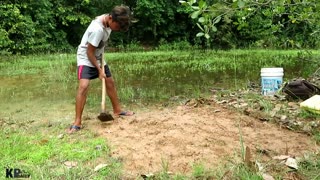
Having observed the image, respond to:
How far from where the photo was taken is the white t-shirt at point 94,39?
460cm

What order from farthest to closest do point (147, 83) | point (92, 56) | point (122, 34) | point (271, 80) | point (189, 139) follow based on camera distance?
point (122, 34), point (147, 83), point (271, 80), point (92, 56), point (189, 139)

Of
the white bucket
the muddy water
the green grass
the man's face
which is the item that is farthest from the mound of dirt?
the muddy water

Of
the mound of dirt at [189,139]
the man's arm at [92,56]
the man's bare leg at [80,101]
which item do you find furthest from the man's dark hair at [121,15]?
the mound of dirt at [189,139]

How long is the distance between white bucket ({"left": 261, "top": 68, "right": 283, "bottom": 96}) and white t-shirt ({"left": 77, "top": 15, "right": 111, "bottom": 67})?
2.72 m

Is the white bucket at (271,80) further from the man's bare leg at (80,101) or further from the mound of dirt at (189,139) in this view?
the man's bare leg at (80,101)

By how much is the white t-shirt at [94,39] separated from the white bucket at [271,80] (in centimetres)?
272

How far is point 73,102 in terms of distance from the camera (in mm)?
6348

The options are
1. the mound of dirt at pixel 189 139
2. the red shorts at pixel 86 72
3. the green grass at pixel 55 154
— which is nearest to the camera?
the green grass at pixel 55 154

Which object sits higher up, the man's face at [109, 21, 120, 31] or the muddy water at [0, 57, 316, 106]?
A: the man's face at [109, 21, 120, 31]

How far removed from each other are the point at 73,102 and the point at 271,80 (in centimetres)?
324

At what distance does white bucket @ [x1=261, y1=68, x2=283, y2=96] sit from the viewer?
612cm

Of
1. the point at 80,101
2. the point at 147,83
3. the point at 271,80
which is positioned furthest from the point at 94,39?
the point at 147,83

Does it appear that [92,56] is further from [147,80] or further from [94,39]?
[147,80]

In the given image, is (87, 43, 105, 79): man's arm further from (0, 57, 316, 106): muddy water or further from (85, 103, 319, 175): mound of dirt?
(0, 57, 316, 106): muddy water
